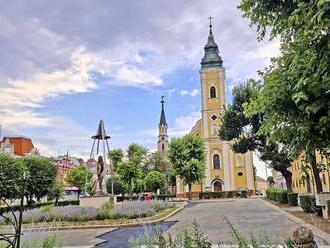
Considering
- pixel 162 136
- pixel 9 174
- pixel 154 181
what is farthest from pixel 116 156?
pixel 162 136

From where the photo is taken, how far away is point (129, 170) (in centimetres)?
6009

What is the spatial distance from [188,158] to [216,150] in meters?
11.8

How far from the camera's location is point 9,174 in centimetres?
3800

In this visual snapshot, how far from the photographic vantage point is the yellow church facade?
215 ft

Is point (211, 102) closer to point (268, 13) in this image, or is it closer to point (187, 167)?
point (187, 167)

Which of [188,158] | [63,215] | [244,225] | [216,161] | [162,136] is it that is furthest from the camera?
[162,136]

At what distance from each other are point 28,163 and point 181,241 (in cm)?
4234

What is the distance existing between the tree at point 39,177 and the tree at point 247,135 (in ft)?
69.1

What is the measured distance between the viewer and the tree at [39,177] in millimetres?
43506

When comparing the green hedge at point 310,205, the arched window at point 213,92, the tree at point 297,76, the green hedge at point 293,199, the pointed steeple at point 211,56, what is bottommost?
the green hedge at point 310,205

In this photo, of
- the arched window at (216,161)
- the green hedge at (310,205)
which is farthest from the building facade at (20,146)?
the green hedge at (310,205)

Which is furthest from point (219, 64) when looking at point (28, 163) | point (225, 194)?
point (28, 163)

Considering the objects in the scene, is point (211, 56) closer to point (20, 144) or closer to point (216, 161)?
point (216, 161)

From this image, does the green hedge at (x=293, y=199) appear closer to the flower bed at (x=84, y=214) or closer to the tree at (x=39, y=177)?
the flower bed at (x=84, y=214)
